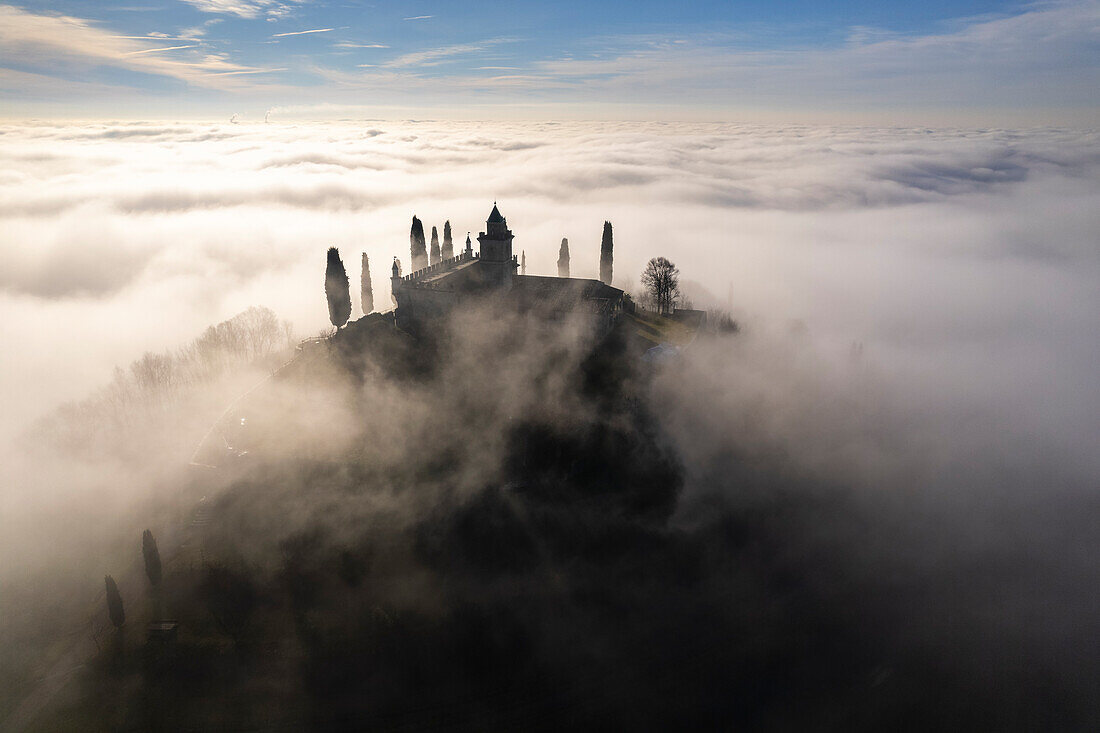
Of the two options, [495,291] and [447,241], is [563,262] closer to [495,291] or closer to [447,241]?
[447,241]

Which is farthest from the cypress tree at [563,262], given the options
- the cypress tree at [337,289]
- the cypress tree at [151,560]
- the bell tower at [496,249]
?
the cypress tree at [151,560]

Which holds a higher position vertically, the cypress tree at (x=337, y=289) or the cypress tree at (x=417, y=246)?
the cypress tree at (x=417, y=246)

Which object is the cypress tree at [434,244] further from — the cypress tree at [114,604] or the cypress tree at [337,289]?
the cypress tree at [114,604]

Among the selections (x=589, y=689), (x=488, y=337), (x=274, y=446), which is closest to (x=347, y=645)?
(x=589, y=689)

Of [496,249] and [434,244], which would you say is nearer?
[496,249]

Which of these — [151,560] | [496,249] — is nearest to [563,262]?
[496,249]

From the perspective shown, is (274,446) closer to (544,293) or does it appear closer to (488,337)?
(488,337)
